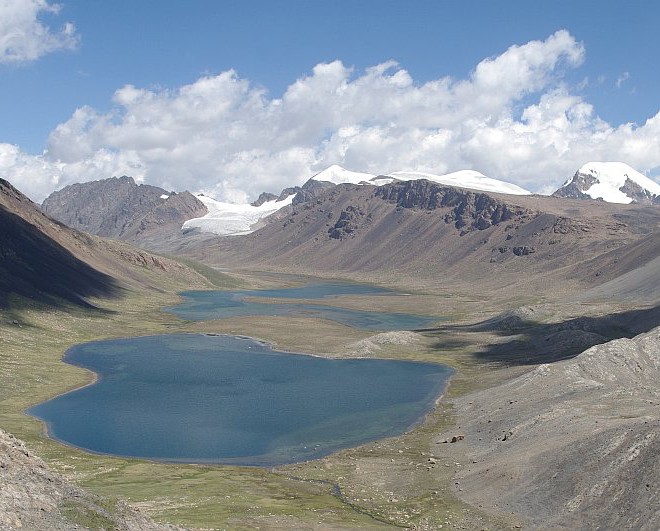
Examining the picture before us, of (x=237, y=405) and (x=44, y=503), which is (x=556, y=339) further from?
(x=44, y=503)


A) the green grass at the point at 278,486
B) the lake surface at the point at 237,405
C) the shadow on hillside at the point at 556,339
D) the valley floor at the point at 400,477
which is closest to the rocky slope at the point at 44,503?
the green grass at the point at 278,486

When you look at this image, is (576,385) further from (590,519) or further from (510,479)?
(590,519)

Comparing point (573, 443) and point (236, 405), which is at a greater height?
point (573, 443)

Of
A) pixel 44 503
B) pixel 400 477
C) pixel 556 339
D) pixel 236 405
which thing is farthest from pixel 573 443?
pixel 556 339

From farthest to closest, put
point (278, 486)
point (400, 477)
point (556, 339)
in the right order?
point (556, 339), point (400, 477), point (278, 486)

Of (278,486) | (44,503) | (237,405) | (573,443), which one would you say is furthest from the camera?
(237,405)

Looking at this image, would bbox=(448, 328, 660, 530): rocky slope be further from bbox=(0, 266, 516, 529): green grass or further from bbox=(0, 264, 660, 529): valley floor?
bbox=(0, 266, 516, 529): green grass

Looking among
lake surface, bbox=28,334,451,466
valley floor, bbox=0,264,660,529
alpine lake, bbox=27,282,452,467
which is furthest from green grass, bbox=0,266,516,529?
lake surface, bbox=28,334,451,466
